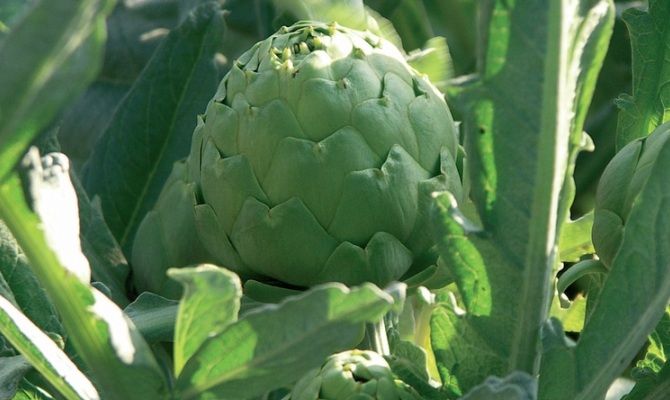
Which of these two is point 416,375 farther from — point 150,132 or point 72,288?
point 150,132

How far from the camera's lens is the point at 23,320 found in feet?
1.97

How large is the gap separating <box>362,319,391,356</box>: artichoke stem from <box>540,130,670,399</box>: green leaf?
185 mm

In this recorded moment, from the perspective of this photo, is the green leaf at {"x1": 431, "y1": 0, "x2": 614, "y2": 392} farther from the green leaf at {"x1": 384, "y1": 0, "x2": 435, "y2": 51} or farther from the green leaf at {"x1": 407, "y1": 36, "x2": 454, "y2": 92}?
the green leaf at {"x1": 384, "y1": 0, "x2": 435, "y2": 51}

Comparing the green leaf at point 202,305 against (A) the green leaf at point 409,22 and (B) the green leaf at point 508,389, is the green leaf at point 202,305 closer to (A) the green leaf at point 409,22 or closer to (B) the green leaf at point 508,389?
(B) the green leaf at point 508,389

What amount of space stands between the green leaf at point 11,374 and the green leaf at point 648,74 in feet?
1.45

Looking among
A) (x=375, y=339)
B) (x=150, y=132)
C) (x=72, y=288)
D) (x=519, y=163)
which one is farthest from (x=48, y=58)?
(x=150, y=132)

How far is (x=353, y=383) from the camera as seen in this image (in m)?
0.65

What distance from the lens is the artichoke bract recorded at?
2.42ft

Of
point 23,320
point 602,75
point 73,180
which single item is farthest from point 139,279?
point 602,75

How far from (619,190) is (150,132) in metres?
0.52

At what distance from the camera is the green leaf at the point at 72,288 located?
541 millimetres

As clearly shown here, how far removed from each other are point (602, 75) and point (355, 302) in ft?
3.90

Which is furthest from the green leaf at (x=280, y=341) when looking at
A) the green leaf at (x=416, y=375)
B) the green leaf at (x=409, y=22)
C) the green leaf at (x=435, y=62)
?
the green leaf at (x=409, y=22)

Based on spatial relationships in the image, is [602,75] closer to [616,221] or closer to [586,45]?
[616,221]
